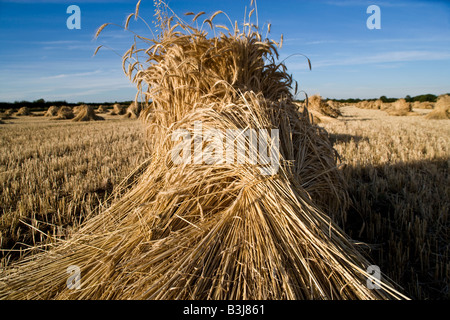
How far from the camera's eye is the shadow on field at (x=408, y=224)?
1.60 m

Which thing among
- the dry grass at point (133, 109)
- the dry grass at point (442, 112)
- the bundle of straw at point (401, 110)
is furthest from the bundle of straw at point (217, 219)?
the bundle of straw at point (401, 110)

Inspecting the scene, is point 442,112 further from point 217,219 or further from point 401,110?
point 217,219

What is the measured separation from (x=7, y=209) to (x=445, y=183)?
464cm

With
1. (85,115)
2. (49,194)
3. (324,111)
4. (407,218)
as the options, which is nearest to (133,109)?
(49,194)

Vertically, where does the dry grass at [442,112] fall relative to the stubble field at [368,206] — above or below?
above

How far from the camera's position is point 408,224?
6.96 ft

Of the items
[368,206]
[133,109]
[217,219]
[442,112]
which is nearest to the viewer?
[217,219]

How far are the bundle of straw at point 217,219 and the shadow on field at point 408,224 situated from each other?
383 millimetres

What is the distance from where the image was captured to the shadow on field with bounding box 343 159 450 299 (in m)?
1.60

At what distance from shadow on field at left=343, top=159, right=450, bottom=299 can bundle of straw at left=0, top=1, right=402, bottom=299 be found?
383mm

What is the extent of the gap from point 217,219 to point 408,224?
5.75ft

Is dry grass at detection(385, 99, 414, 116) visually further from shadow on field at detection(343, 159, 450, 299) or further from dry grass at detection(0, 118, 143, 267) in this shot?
dry grass at detection(0, 118, 143, 267)

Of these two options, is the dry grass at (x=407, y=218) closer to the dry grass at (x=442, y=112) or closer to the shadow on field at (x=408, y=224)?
the shadow on field at (x=408, y=224)

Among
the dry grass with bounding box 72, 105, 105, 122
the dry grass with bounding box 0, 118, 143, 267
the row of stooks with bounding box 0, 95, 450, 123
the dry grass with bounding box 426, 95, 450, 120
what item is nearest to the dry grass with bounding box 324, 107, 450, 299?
the dry grass with bounding box 0, 118, 143, 267
